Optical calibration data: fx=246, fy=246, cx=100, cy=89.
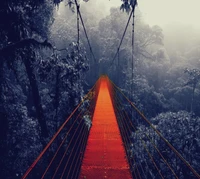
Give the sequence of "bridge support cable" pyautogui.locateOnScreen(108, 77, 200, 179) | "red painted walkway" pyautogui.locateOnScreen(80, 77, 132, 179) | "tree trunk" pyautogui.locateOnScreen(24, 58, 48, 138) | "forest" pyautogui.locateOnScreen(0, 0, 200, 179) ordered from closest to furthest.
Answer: "bridge support cable" pyautogui.locateOnScreen(108, 77, 200, 179) → "red painted walkway" pyautogui.locateOnScreen(80, 77, 132, 179) → "forest" pyautogui.locateOnScreen(0, 0, 200, 179) → "tree trunk" pyautogui.locateOnScreen(24, 58, 48, 138)

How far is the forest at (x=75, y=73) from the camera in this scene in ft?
15.8

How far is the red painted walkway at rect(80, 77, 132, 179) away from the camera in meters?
2.53

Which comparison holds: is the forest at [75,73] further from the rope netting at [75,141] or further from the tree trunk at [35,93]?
the rope netting at [75,141]

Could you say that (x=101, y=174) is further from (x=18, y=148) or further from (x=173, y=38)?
(x=173, y=38)

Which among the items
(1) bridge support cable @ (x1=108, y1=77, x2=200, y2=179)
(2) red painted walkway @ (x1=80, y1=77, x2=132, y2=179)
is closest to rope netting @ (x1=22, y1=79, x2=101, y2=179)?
(2) red painted walkway @ (x1=80, y1=77, x2=132, y2=179)

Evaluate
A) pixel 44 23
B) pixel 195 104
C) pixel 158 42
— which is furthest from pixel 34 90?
pixel 158 42

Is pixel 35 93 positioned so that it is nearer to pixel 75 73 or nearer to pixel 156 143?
pixel 75 73

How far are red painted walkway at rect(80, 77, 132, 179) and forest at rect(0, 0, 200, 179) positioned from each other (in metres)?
0.43

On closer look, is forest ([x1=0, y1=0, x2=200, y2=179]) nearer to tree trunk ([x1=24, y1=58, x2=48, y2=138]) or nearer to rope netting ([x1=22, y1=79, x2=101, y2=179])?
tree trunk ([x1=24, y1=58, x2=48, y2=138])

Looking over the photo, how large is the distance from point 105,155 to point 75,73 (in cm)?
388

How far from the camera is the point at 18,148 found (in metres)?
7.65

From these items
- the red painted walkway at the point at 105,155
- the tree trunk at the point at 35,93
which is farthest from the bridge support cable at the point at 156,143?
the tree trunk at the point at 35,93

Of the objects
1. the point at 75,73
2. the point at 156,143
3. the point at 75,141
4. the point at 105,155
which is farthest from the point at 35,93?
the point at 105,155

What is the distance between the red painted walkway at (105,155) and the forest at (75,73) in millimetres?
425
